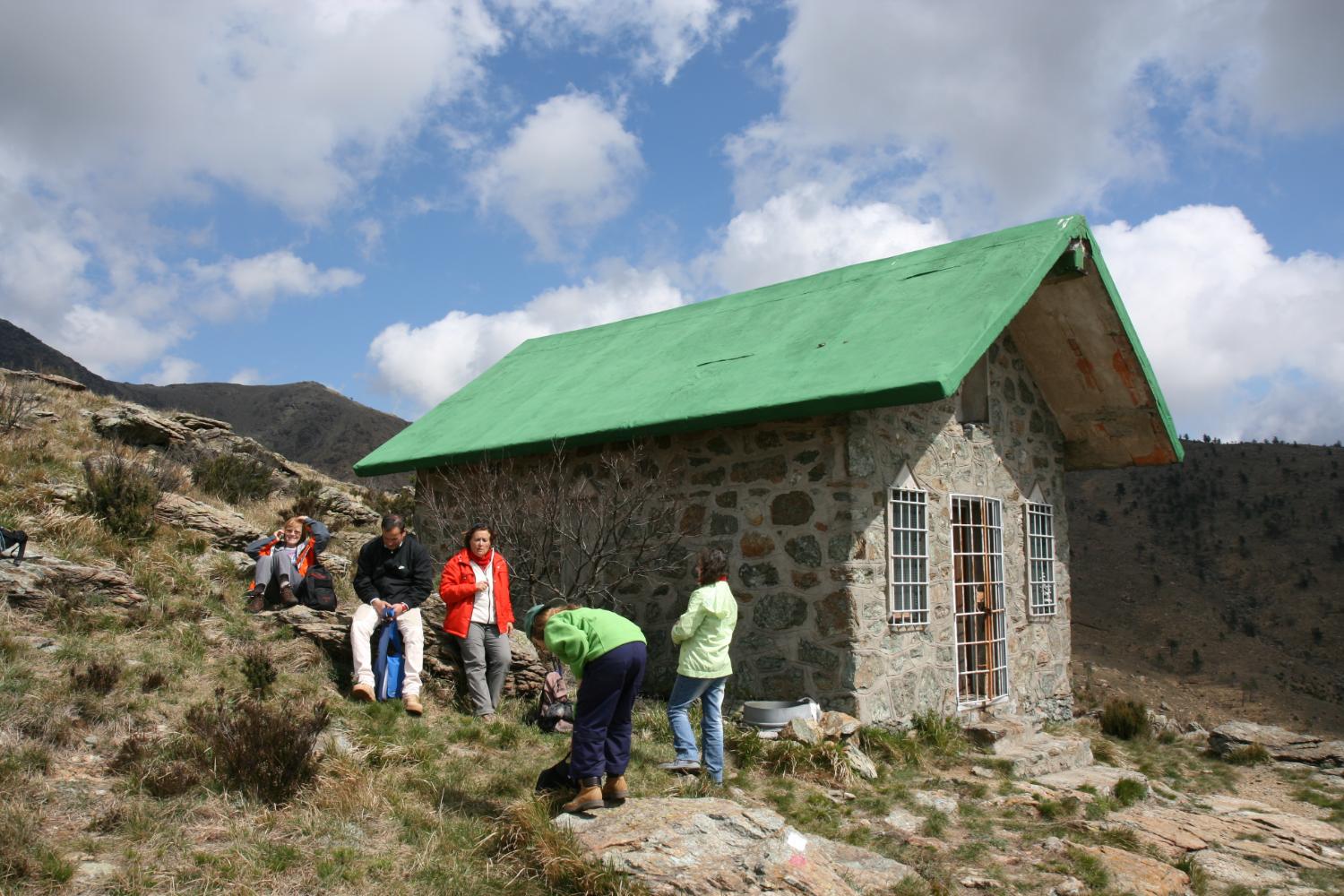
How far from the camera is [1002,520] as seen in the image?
1001 cm

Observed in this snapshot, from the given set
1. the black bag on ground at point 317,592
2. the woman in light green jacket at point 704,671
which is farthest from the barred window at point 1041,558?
the black bag on ground at point 317,592

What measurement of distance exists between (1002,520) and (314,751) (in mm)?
7015

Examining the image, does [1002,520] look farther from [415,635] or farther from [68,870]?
[68,870]

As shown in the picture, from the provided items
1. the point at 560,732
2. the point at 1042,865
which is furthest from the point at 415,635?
the point at 1042,865

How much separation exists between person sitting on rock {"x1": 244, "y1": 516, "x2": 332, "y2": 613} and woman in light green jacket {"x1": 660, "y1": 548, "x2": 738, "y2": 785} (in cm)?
384

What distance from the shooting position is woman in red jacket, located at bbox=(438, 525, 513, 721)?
7.15 meters

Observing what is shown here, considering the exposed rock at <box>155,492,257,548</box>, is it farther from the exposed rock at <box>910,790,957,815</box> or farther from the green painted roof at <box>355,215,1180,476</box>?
the exposed rock at <box>910,790,957,815</box>

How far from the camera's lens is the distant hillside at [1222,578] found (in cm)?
2252

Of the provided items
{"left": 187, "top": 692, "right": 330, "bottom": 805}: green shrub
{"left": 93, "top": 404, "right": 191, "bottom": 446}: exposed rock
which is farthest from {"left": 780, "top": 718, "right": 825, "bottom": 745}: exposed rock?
{"left": 93, "top": 404, "right": 191, "bottom": 446}: exposed rock

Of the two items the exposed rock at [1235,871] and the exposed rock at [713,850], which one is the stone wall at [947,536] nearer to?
the exposed rock at [1235,871]

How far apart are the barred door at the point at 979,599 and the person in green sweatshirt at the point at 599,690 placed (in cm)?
489

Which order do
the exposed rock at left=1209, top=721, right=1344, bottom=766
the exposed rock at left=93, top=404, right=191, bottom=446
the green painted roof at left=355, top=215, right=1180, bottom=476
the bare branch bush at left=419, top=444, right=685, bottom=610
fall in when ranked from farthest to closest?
1. the exposed rock at left=93, top=404, right=191, bottom=446
2. the exposed rock at left=1209, top=721, right=1344, bottom=766
3. the bare branch bush at left=419, top=444, right=685, bottom=610
4. the green painted roof at left=355, top=215, right=1180, bottom=476

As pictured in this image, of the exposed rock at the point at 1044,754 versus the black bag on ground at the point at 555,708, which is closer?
the black bag on ground at the point at 555,708

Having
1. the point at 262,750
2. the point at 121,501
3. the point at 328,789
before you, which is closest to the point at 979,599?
the point at 328,789
